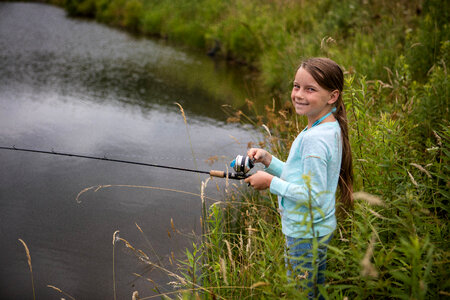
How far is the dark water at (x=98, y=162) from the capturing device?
300 centimetres

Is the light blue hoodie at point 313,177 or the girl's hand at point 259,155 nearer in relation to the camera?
the light blue hoodie at point 313,177

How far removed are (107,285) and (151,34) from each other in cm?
1477

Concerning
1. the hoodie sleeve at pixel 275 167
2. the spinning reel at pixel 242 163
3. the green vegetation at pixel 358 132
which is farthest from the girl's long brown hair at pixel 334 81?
the spinning reel at pixel 242 163

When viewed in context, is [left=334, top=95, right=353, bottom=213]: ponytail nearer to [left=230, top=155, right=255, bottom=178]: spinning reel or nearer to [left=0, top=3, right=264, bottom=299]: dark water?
[left=230, top=155, right=255, bottom=178]: spinning reel

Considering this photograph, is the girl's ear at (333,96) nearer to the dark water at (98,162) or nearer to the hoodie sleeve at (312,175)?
the hoodie sleeve at (312,175)

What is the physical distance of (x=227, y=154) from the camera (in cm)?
491

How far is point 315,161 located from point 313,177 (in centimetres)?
8

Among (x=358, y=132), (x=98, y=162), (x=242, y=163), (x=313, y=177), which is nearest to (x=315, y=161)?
(x=313, y=177)

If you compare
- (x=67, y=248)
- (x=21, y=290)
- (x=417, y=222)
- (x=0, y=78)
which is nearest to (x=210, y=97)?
(x=0, y=78)

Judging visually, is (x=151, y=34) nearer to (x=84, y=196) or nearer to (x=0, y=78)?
(x=0, y=78)

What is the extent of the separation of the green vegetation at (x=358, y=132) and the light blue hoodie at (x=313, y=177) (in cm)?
17

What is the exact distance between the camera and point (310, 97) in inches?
77.1

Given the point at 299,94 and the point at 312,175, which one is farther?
the point at 299,94

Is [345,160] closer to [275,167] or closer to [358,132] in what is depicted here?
[275,167]
